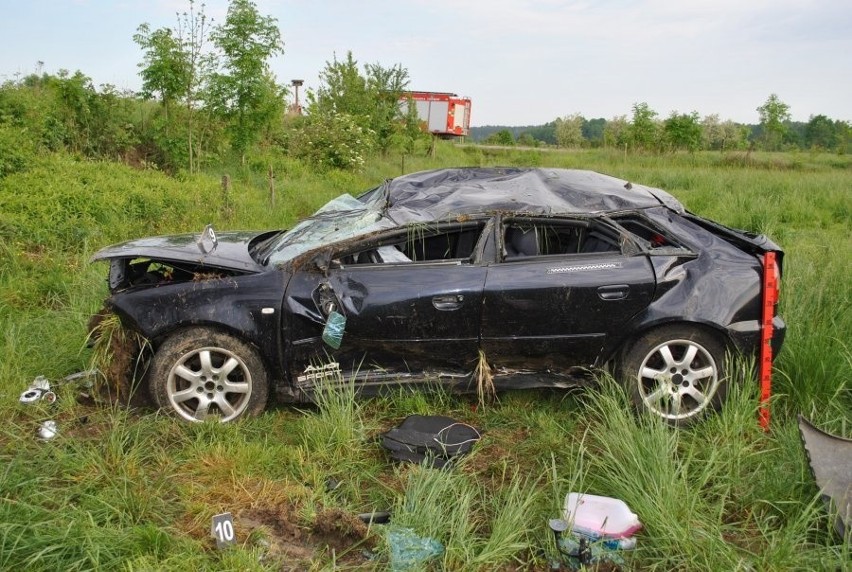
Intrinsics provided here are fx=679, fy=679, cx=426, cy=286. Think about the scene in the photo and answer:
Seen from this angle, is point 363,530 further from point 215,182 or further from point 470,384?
point 215,182

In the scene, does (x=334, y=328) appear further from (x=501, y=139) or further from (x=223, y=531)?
(x=501, y=139)

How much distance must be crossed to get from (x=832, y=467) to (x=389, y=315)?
7.88 ft

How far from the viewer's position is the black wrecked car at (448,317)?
405 centimetres

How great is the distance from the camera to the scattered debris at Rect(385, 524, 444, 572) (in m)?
2.87

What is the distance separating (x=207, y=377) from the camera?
4.06m

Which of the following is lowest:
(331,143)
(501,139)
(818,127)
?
(331,143)

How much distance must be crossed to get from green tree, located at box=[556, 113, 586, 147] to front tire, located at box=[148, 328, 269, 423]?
40873 millimetres

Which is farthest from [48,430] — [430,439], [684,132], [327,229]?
[684,132]

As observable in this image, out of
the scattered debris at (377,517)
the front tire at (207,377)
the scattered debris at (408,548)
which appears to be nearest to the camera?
the scattered debris at (408,548)

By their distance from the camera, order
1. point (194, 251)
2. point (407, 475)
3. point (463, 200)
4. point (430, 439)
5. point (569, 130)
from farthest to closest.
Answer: point (569, 130) → point (463, 200) → point (194, 251) → point (430, 439) → point (407, 475)

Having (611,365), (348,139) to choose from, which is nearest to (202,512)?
(611,365)

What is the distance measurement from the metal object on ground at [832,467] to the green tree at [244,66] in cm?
1082

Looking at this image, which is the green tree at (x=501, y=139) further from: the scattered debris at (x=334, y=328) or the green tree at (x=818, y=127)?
the scattered debris at (x=334, y=328)

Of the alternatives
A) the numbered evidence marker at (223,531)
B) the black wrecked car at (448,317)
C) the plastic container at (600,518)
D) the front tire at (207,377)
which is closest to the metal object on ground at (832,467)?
the black wrecked car at (448,317)
